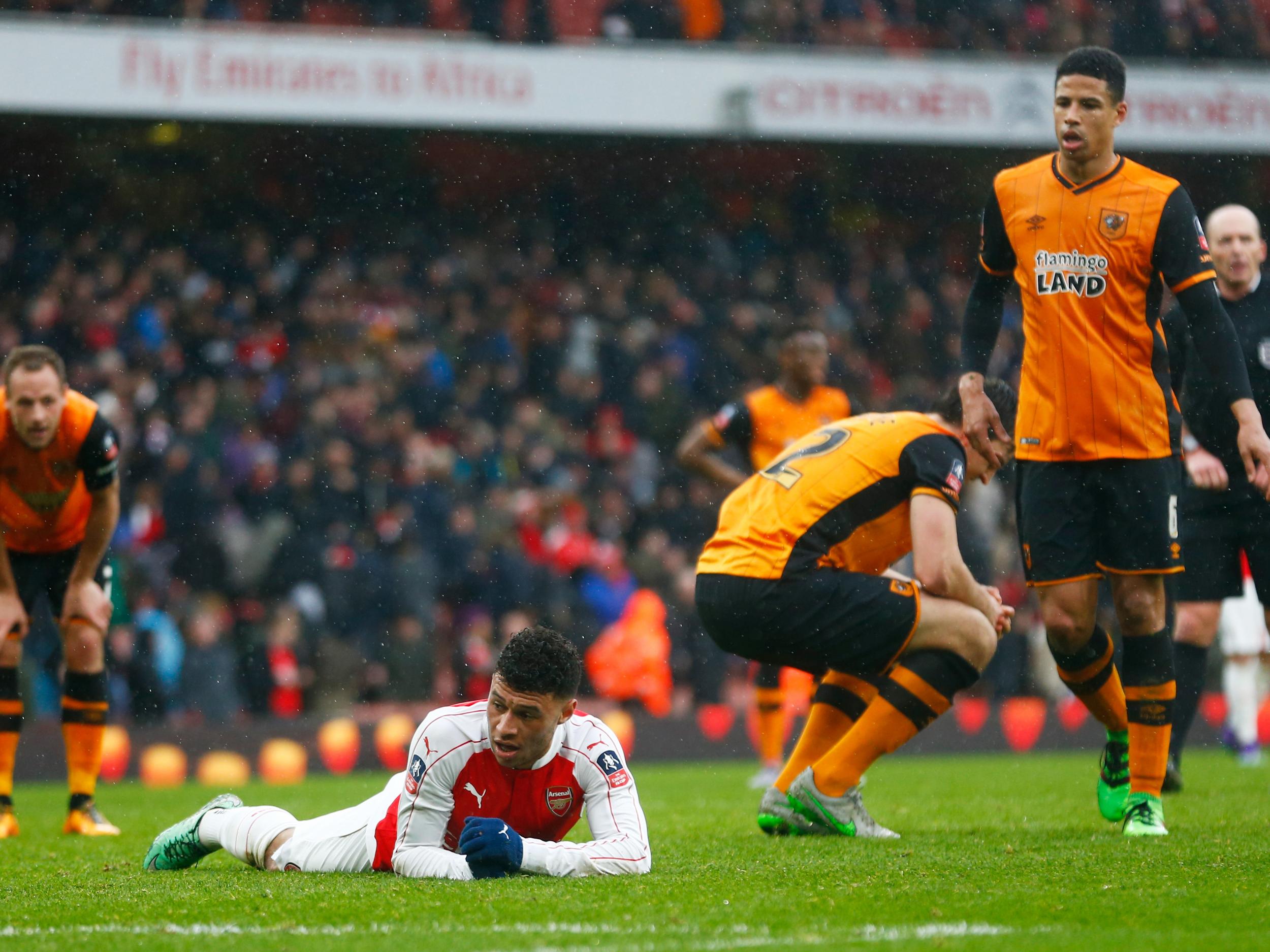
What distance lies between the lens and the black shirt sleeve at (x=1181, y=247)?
5.23 meters

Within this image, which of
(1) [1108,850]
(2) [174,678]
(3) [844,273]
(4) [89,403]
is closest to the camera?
(1) [1108,850]

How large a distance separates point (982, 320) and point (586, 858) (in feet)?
8.34

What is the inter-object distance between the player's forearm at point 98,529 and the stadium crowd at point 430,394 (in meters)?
5.48

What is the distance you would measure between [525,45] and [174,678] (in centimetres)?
787

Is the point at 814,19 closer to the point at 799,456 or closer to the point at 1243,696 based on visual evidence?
the point at 1243,696

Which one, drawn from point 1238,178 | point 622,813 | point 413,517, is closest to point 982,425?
point 622,813

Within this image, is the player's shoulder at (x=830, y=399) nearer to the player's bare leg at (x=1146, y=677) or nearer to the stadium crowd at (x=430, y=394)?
the player's bare leg at (x=1146, y=677)

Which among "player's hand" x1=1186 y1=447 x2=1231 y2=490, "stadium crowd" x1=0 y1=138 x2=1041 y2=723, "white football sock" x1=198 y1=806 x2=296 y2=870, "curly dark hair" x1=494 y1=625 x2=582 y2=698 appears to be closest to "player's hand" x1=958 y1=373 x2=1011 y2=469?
"player's hand" x1=1186 y1=447 x2=1231 y2=490

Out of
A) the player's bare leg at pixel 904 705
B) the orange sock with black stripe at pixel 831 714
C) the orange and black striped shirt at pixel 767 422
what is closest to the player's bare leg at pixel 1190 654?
the orange sock with black stripe at pixel 831 714

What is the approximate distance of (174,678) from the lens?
1205 cm

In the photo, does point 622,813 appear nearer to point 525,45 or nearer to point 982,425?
point 982,425

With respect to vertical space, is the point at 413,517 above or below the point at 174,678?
above

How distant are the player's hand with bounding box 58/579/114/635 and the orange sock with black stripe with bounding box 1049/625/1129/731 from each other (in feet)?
12.2

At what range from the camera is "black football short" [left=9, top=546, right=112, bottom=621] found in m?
6.90
